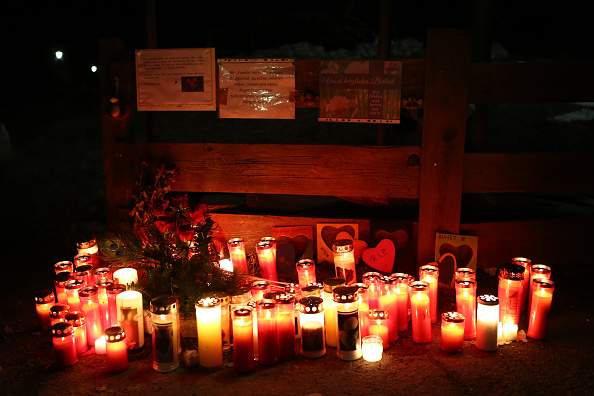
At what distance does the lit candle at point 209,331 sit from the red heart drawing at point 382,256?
6.62 ft

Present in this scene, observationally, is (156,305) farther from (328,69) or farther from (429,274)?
(328,69)

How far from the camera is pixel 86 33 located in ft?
90.6

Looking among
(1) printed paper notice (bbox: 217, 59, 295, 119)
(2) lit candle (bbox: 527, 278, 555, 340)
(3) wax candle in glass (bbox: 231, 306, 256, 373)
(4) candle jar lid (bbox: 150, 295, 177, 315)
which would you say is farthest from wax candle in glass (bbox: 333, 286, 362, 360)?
(1) printed paper notice (bbox: 217, 59, 295, 119)

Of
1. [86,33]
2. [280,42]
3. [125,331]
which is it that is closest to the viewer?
[125,331]

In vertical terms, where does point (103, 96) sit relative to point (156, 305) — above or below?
above

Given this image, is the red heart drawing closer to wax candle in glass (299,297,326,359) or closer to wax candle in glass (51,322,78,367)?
wax candle in glass (299,297,326,359)

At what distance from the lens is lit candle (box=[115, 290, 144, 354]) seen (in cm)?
414

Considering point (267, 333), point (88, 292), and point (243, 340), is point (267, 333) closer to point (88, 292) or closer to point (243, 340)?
point (243, 340)

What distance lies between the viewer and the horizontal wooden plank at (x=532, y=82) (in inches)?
206

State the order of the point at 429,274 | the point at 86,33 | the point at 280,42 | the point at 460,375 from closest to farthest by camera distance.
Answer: the point at 460,375
the point at 429,274
the point at 280,42
the point at 86,33

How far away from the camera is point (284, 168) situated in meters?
5.66

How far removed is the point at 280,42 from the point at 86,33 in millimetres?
18240

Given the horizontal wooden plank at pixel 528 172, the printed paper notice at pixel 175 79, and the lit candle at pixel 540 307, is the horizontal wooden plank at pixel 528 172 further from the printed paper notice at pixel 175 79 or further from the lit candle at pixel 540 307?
the printed paper notice at pixel 175 79

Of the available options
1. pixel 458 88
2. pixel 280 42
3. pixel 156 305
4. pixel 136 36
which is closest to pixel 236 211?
pixel 156 305
